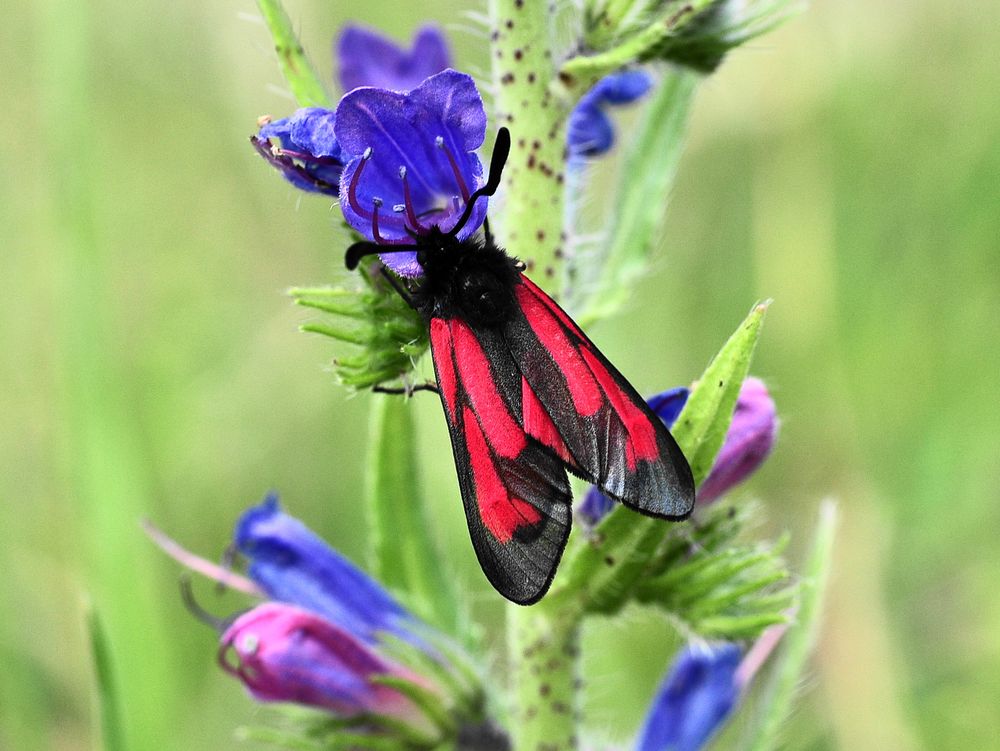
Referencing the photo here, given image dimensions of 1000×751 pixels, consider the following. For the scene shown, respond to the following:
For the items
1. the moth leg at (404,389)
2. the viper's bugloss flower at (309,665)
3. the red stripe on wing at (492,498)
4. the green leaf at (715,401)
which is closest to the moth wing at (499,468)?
the red stripe on wing at (492,498)

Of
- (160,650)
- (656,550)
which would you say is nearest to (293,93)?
(656,550)

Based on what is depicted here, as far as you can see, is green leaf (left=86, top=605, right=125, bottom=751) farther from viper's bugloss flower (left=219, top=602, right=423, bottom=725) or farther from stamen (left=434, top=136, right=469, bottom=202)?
stamen (left=434, top=136, right=469, bottom=202)

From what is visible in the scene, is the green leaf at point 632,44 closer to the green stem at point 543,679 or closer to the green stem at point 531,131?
the green stem at point 531,131

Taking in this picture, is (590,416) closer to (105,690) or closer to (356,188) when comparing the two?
(356,188)

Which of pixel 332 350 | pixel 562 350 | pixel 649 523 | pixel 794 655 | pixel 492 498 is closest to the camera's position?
pixel 492 498

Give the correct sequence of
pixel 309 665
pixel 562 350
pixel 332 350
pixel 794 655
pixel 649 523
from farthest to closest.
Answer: pixel 332 350, pixel 794 655, pixel 309 665, pixel 649 523, pixel 562 350

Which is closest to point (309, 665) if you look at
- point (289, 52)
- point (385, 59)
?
point (289, 52)

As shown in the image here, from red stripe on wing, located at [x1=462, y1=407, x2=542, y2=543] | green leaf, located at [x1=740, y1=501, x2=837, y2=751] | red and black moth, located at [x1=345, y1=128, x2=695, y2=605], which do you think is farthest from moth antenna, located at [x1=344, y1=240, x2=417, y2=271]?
green leaf, located at [x1=740, y1=501, x2=837, y2=751]
